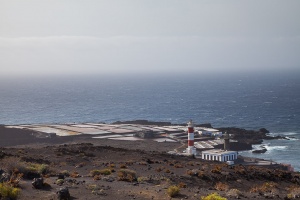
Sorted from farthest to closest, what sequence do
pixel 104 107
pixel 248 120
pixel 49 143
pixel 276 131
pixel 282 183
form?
pixel 104 107, pixel 248 120, pixel 276 131, pixel 49 143, pixel 282 183

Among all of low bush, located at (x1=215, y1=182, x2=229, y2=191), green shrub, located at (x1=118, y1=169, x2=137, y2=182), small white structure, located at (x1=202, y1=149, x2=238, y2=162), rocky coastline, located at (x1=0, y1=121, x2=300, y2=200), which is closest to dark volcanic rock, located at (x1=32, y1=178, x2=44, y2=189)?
rocky coastline, located at (x1=0, y1=121, x2=300, y2=200)

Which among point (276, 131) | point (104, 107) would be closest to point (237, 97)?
point (104, 107)

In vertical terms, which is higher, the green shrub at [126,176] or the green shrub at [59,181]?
the green shrub at [59,181]

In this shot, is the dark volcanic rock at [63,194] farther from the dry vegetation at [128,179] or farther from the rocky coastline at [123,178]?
the dry vegetation at [128,179]

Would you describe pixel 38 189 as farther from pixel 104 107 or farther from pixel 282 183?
pixel 104 107

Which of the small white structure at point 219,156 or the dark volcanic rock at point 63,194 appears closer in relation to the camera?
the dark volcanic rock at point 63,194

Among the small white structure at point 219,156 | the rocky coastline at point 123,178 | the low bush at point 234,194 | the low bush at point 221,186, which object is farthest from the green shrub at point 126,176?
the small white structure at point 219,156

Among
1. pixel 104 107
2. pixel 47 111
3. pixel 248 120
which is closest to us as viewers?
pixel 248 120

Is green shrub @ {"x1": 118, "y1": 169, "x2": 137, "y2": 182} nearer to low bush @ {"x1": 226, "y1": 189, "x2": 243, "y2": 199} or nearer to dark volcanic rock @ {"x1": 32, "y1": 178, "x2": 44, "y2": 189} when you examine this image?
dark volcanic rock @ {"x1": 32, "y1": 178, "x2": 44, "y2": 189}

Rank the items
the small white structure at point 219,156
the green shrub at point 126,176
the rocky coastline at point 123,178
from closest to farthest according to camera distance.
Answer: the rocky coastline at point 123,178 → the green shrub at point 126,176 → the small white structure at point 219,156

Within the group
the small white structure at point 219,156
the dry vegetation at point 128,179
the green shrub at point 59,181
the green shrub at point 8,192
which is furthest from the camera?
the small white structure at point 219,156

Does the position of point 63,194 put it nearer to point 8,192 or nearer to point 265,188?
point 8,192
